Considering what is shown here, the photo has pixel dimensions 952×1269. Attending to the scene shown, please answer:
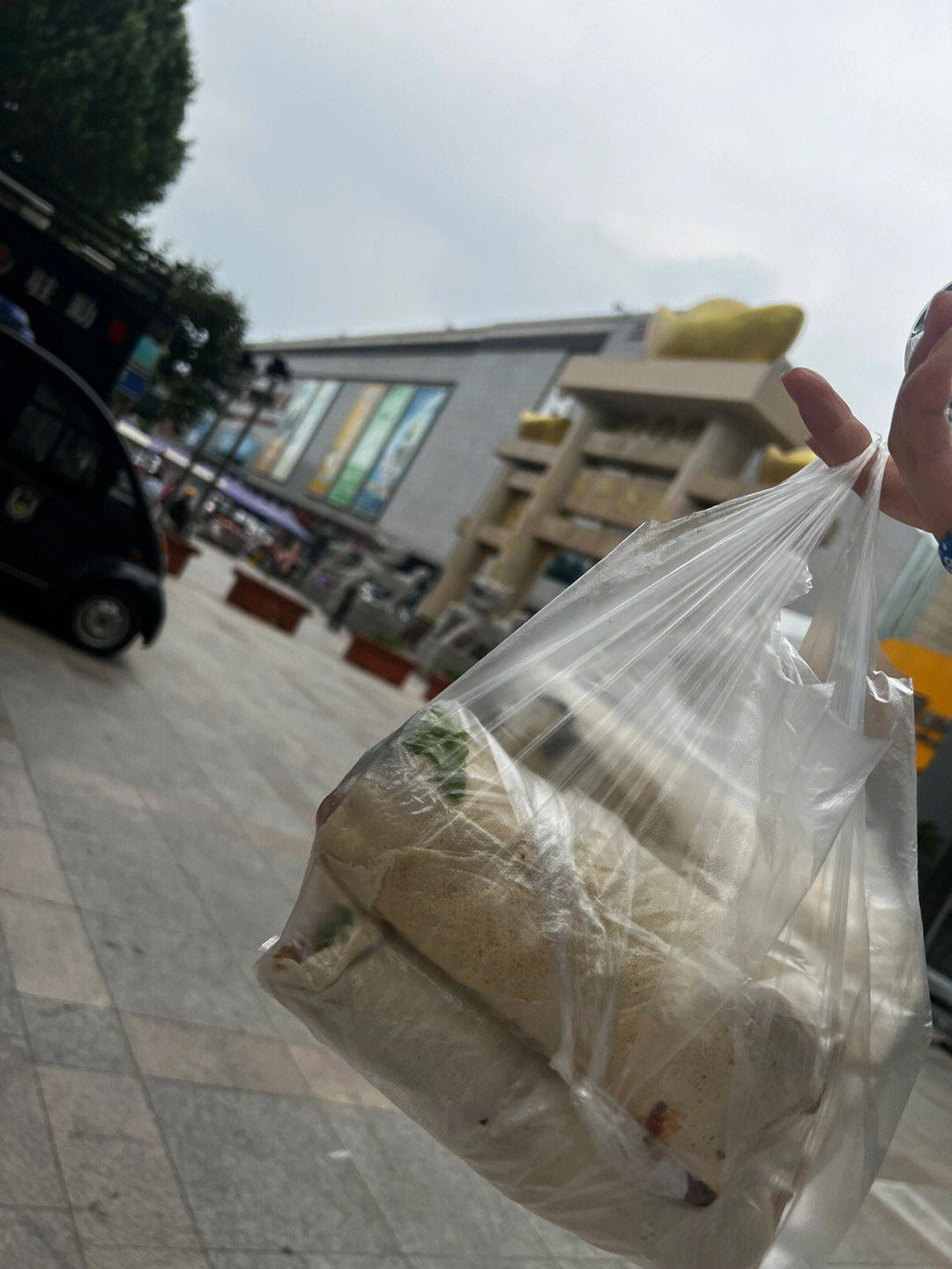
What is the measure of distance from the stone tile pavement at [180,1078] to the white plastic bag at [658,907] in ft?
4.06

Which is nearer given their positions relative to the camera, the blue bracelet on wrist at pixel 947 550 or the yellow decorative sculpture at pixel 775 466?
the blue bracelet on wrist at pixel 947 550

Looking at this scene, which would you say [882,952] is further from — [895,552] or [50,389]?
[50,389]

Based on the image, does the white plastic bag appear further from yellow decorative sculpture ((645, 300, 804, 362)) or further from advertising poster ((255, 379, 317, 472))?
advertising poster ((255, 379, 317, 472))

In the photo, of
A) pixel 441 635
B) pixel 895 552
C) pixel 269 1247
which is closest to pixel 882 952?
pixel 895 552

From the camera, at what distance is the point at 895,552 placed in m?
1.99

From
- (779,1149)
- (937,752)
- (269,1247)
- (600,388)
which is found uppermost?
(600,388)

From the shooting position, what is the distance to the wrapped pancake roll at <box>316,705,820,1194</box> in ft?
4.32

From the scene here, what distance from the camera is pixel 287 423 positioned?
58812mm

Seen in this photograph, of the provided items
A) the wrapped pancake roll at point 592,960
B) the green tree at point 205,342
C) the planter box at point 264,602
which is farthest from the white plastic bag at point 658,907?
the green tree at point 205,342

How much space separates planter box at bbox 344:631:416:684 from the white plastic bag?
14.9m

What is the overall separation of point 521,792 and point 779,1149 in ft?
1.90

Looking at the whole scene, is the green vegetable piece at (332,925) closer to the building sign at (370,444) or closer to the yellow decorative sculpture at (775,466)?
the yellow decorative sculpture at (775,466)

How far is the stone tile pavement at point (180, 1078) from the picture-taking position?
7.90ft

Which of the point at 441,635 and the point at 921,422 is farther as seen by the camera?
the point at 441,635
